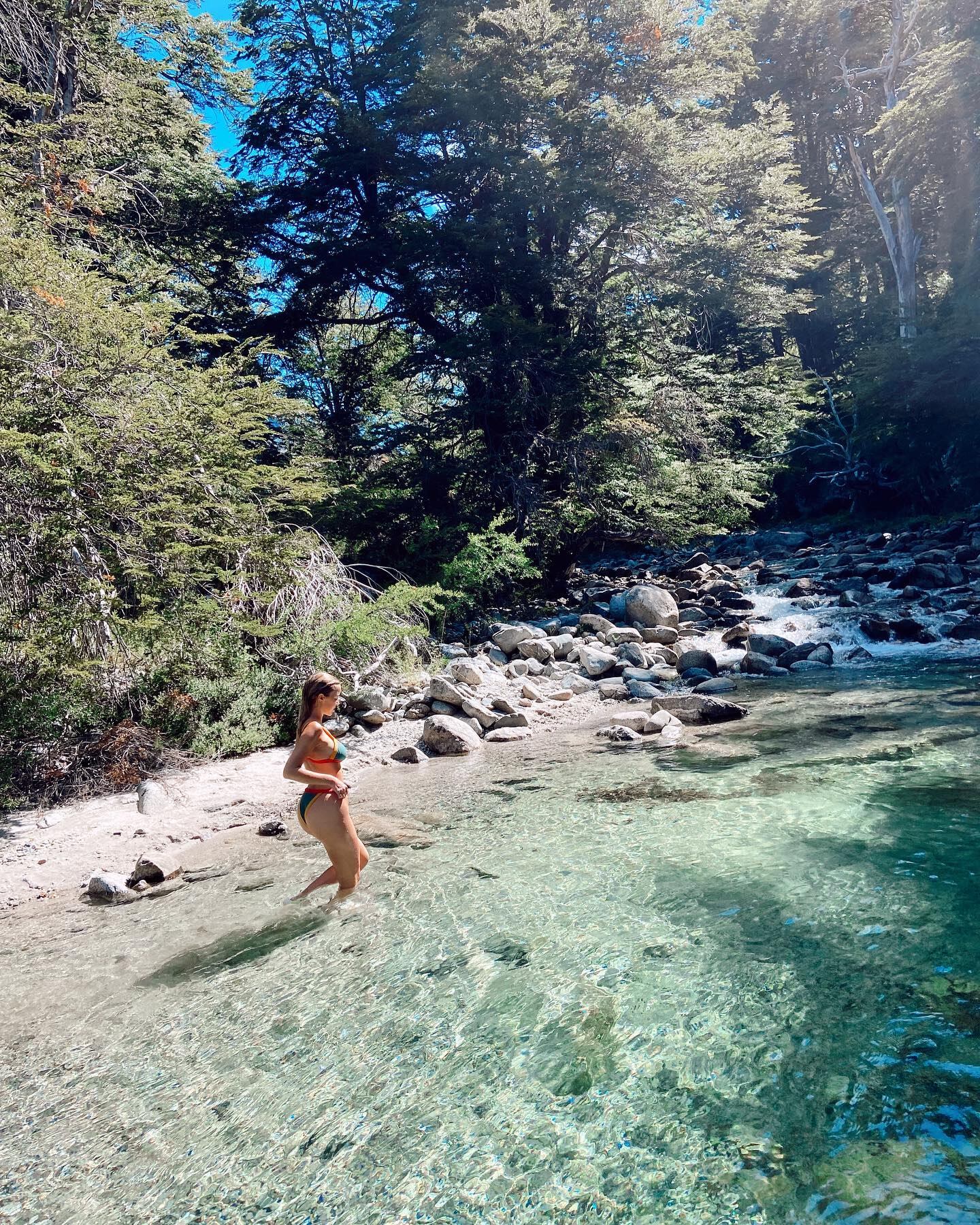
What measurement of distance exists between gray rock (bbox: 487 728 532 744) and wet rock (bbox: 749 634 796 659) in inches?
191

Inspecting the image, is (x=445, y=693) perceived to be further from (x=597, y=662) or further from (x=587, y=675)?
(x=597, y=662)

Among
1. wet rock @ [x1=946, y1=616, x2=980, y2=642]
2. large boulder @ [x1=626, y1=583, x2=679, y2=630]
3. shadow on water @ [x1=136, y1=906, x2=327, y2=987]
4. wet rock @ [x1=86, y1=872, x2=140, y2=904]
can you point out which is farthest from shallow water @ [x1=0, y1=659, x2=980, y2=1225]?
large boulder @ [x1=626, y1=583, x2=679, y2=630]

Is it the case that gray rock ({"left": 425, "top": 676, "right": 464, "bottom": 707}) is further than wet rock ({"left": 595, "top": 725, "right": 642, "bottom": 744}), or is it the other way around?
gray rock ({"left": 425, "top": 676, "right": 464, "bottom": 707})

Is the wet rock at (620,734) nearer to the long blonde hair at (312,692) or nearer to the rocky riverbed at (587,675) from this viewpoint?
the rocky riverbed at (587,675)

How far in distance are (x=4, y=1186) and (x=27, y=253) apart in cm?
911

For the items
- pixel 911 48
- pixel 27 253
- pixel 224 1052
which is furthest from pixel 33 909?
pixel 911 48

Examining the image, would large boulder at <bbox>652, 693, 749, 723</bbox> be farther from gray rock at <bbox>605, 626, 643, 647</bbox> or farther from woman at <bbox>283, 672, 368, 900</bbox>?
woman at <bbox>283, 672, 368, 900</bbox>

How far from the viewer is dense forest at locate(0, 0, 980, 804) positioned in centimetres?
944

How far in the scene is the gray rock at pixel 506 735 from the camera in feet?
29.2

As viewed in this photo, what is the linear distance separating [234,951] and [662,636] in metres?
10.3

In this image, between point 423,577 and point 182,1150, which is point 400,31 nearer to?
point 423,577

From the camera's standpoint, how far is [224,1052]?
3334 mm

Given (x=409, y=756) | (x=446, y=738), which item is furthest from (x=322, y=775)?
(x=446, y=738)

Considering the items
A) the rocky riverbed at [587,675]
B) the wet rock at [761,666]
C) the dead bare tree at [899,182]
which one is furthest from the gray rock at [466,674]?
the dead bare tree at [899,182]
